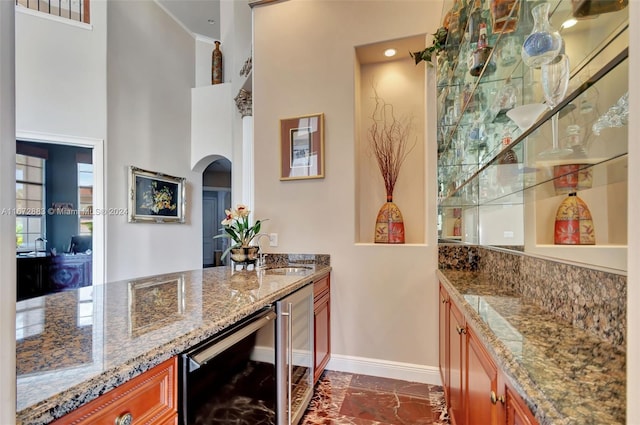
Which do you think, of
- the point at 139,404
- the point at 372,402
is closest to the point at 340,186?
the point at 372,402

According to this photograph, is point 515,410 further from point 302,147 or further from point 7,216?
point 302,147

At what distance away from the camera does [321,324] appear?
7.53 ft

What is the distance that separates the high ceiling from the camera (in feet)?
15.6

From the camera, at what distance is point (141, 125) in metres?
4.39

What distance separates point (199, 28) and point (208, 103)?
1446 millimetres

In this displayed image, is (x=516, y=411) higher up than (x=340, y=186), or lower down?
lower down

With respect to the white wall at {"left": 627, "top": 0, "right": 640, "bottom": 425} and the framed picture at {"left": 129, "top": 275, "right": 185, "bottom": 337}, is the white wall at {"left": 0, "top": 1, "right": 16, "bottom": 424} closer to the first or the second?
the framed picture at {"left": 129, "top": 275, "right": 185, "bottom": 337}

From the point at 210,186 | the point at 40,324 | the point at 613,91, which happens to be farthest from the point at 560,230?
the point at 210,186

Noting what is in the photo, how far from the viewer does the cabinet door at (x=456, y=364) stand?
1.37 meters

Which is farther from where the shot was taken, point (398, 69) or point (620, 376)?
point (398, 69)

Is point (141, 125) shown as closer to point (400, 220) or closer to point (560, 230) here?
point (400, 220)

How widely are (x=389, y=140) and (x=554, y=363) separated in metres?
2.36

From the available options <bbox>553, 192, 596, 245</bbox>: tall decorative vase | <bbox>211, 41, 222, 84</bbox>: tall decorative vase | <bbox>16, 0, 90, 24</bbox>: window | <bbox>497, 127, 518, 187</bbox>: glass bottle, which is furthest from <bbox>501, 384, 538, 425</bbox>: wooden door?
<bbox>211, 41, 222, 84</bbox>: tall decorative vase

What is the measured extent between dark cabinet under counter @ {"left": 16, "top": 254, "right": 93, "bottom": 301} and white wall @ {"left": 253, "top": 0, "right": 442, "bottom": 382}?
9.75 feet
